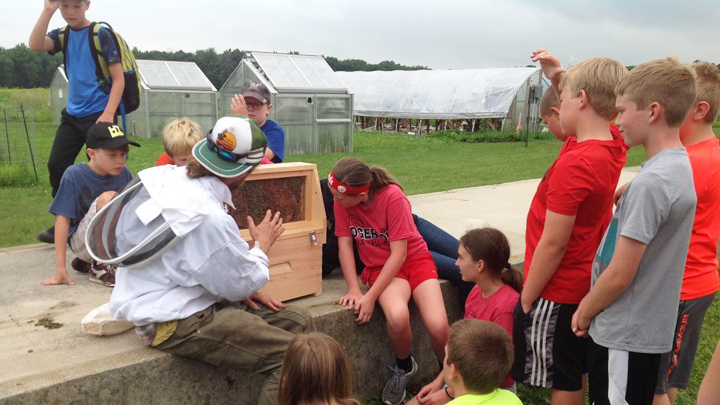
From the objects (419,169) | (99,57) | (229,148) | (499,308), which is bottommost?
(419,169)

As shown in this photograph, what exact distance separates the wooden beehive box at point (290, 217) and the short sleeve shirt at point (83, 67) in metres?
1.92

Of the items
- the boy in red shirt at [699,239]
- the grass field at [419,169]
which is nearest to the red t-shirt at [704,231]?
the boy in red shirt at [699,239]

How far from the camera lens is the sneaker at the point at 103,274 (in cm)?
384

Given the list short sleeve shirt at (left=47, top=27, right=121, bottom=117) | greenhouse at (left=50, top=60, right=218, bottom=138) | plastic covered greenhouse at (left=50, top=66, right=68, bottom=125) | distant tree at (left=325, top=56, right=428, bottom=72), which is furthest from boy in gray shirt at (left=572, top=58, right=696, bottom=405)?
distant tree at (left=325, top=56, right=428, bottom=72)

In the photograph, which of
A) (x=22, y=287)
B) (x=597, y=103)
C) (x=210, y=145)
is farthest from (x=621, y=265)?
(x=22, y=287)

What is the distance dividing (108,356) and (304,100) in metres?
15.6

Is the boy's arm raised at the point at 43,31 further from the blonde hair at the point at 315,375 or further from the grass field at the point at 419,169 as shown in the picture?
the blonde hair at the point at 315,375

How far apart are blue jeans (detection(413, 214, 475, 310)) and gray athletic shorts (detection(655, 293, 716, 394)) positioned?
135cm

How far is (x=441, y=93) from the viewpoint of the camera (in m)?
28.0

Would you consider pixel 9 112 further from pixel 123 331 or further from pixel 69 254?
pixel 123 331

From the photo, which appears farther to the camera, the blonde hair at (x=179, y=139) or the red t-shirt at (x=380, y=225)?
the blonde hair at (x=179, y=139)

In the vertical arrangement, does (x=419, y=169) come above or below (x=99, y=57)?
below

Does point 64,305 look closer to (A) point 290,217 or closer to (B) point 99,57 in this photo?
(A) point 290,217

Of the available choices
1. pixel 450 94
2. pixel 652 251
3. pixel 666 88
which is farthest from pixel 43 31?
pixel 450 94
